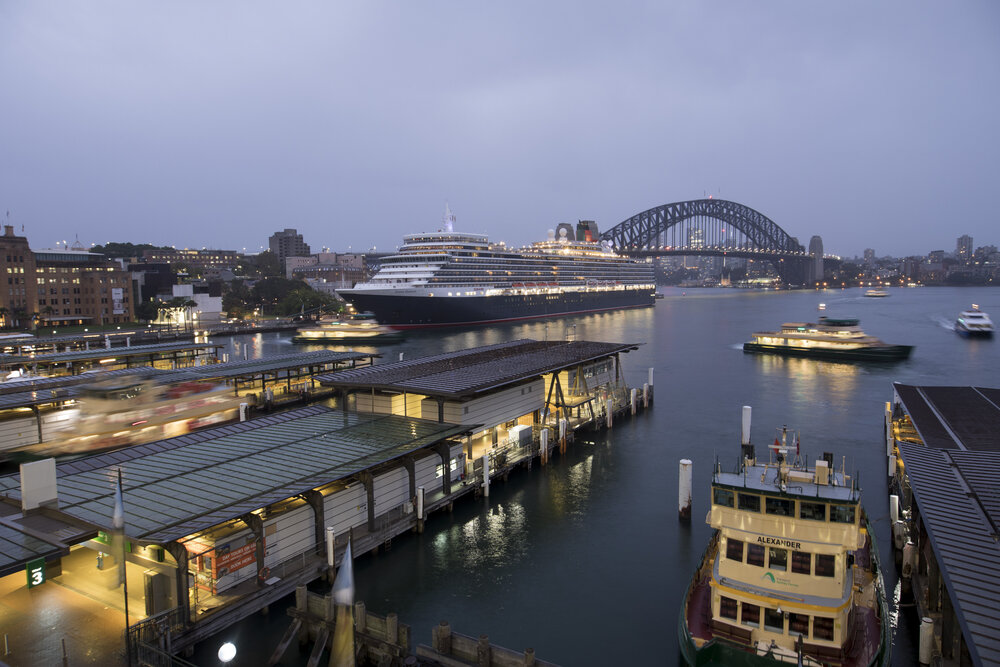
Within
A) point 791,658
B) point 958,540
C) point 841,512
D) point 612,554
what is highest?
point 841,512

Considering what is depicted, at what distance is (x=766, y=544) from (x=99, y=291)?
92.7m

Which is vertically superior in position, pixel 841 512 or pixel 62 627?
pixel 841 512

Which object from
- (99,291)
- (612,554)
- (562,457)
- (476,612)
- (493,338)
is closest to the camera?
(476,612)

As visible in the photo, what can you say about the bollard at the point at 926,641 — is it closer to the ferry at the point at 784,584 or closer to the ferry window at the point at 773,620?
the ferry at the point at 784,584

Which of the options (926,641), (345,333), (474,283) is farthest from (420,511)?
(474,283)

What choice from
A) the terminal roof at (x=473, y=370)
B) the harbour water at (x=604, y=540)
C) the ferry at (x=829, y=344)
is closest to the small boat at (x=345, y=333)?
the ferry at (x=829, y=344)

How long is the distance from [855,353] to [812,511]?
51094 millimetres

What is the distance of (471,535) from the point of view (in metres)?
17.1

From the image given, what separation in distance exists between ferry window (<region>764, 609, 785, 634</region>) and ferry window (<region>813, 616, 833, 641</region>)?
51cm

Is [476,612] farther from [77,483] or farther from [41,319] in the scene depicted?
[41,319]

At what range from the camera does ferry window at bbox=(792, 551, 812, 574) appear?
10242 millimetres

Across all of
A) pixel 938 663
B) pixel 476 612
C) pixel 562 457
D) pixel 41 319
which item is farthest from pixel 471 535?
pixel 41 319

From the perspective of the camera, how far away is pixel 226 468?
14805mm

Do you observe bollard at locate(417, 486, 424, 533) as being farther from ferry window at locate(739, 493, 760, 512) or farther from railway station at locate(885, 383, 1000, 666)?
railway station at locate(885, 383, 1000, 666)
